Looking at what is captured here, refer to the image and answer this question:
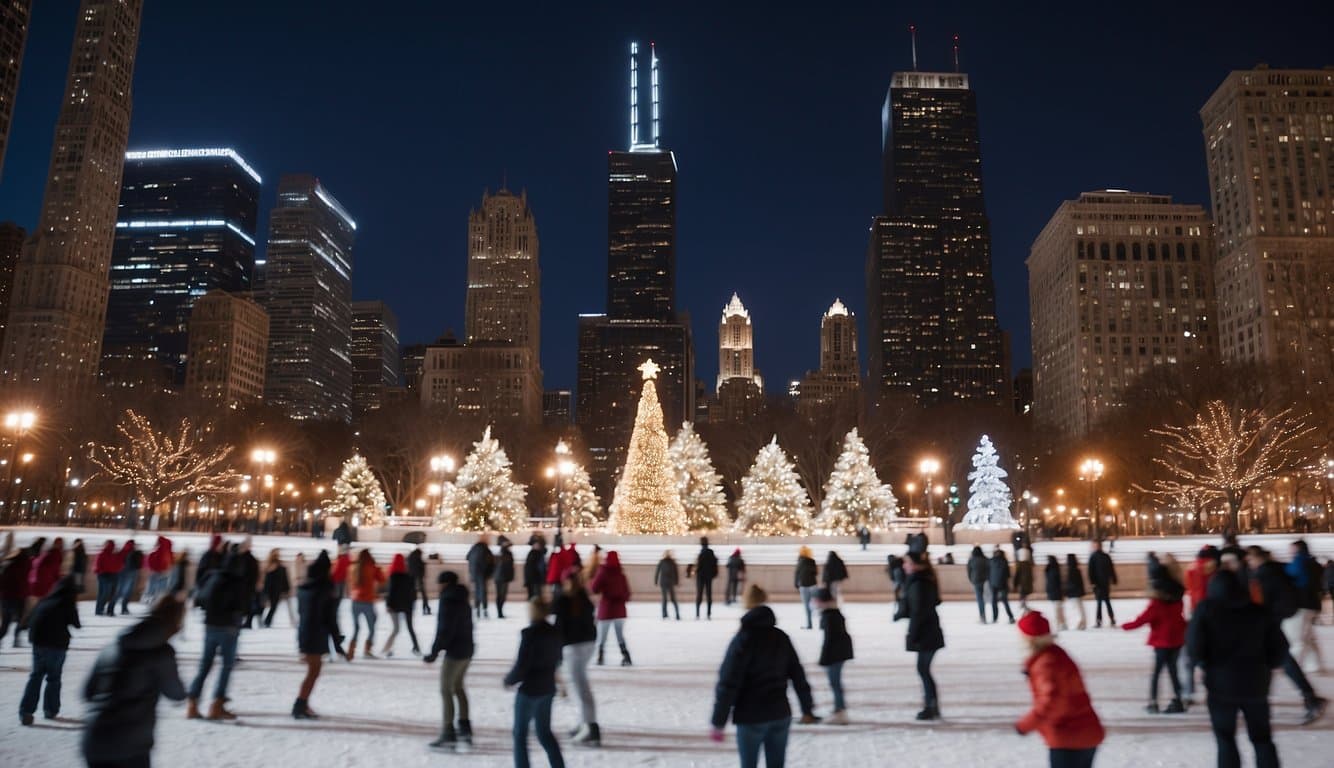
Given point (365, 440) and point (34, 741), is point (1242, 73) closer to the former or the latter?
point (365, 440)

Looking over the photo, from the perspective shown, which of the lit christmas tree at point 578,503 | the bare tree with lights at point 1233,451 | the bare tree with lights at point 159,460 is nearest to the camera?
the bare tree with lights at point 1233,451

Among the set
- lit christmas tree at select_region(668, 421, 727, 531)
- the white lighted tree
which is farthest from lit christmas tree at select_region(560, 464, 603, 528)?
the white lighted tree

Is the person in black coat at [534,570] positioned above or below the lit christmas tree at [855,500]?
below

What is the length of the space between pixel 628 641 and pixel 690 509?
24619 millimetres

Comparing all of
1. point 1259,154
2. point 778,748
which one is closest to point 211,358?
point 1259,154

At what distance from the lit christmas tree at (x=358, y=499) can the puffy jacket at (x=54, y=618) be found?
37962 millimetres

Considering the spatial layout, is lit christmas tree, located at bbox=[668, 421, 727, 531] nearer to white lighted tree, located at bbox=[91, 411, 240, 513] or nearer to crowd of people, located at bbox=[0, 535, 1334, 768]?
crowd of people, located at bbox=[0, 535, 1334, 768]

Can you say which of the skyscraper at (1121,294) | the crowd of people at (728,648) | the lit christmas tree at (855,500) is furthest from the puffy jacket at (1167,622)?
the skyscraper at (1121,294)

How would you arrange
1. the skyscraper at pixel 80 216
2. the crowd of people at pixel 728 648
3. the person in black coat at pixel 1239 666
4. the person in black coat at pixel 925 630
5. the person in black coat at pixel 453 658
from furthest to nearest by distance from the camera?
1. the skyscraper at pixel 80 216
2. the person in black coat at pixel 925 630
3. the person in black coat at pixel 453 658
4. the person in black coat at pixel 1239 666
5. the crowd of people at pixel 728 648

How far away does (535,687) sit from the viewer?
21.9 ft

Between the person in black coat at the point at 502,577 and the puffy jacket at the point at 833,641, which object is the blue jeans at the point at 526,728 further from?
the person in black coat at the point at 502,577

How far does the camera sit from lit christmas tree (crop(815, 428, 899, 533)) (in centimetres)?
4066

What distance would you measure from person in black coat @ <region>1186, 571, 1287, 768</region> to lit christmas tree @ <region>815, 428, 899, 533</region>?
114 ft

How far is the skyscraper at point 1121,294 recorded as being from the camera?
14700cm
